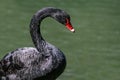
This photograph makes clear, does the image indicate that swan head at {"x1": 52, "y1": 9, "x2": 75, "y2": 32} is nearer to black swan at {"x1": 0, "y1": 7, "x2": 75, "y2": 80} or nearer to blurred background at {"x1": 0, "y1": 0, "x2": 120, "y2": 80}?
black swan at {"x1": 0, "y1": 7, "x2": 75, "y2": 80}

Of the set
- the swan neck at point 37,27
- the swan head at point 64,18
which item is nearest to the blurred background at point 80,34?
the swan neck at point 37,27

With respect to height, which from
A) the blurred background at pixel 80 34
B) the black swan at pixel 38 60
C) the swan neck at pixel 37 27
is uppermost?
the swan neck at pixel 37 27

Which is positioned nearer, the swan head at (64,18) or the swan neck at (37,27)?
the swan head at (64,18)

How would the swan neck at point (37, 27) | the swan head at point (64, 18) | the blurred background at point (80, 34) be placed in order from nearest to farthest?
1. the swan head at point (64, 18)
2. the swan neck at point (37, 27)
3. the blurred background at point (80, 34)

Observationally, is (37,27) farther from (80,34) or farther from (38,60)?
(80,34)

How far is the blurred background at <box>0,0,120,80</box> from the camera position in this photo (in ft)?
33.1

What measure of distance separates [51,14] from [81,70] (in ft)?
11.9

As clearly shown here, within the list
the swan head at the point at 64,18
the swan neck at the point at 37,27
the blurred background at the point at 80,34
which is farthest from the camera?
the blurred background at the point at 80,34

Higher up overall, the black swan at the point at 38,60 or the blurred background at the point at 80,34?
the black swan at the point at 38,60

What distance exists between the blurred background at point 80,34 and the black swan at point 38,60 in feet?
9.19

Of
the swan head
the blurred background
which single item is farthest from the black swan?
the blurred background

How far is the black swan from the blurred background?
2800 millimetres

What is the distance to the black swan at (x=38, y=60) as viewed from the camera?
6352mm

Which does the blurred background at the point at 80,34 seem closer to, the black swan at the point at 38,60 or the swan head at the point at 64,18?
the black swan at the point at 38,60
